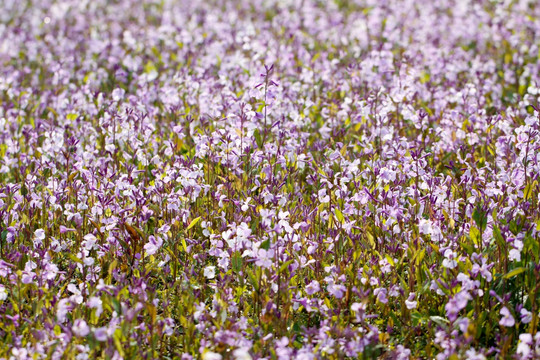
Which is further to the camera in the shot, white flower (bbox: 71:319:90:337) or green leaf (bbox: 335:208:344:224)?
green leaf (bbox: 335:208:344:224)

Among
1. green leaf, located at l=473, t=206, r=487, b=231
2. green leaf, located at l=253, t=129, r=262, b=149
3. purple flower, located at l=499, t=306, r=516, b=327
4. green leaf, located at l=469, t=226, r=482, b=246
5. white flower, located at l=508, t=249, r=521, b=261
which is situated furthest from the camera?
green leaf, located at l=253, t=129, r=262, b=149

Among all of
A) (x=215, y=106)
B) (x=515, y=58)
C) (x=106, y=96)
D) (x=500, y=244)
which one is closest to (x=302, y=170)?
(x=215, y=106)

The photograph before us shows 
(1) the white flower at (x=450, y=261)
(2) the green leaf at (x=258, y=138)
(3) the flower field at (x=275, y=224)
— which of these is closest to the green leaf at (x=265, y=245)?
(3) the flower field at (x=275, y=224)

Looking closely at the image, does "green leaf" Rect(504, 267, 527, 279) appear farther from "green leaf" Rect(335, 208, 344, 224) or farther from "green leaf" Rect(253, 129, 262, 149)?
"green leaf" Rect(253, 129, 262, 149)

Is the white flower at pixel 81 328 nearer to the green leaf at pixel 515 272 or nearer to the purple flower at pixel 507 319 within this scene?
the purple flower at pixel 507 319

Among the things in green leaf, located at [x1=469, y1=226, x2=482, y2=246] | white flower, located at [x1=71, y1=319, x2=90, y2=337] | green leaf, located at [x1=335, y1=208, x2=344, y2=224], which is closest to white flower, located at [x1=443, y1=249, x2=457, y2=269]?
green leaf, located at [x1=469, y1=226, x2=482, y2=246]

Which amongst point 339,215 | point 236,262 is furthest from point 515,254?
point 236,262

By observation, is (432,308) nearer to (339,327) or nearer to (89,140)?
(339,327)

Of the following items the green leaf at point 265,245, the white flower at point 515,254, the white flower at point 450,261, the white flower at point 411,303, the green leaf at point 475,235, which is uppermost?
the green leaf at point 475,235

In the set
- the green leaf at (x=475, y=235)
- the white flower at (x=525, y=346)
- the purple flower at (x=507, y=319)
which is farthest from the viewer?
the green leaf at (x=475, y=235)
